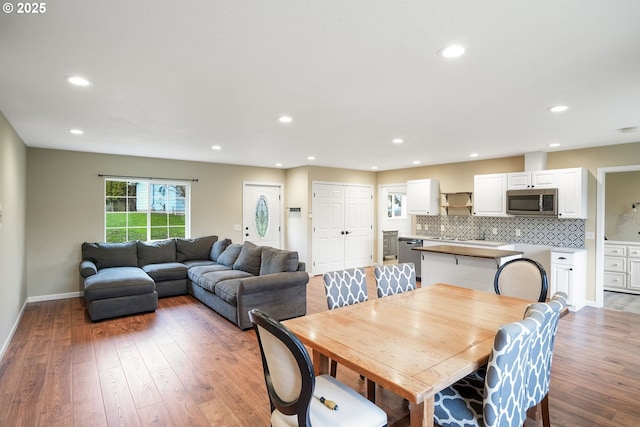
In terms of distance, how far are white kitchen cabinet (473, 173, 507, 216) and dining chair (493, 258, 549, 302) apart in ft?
9.66

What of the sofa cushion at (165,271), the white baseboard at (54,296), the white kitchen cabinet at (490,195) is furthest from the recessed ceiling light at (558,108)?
the white baseboard at (54,296)

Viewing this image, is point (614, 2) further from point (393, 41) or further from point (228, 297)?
point (228, 297)

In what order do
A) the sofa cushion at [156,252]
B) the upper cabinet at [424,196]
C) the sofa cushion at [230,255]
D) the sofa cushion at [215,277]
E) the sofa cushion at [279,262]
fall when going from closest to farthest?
1. the sofa cushion at [279,262]
2. the sofa cushion at [215,277]
3. the sofa cushion at [230,255]
4. the sofa cushion at [156,252]
5. the upper cabinet at [424,196]

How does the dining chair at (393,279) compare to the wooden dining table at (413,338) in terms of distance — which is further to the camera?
the dining chair at (393,279)

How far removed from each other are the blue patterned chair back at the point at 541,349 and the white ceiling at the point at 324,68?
1.48 metres

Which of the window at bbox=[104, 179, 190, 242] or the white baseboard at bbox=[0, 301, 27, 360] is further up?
the window at bbox=[104, 179, 190, 242]

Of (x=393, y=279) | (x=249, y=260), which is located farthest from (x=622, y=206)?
(x=249, y=260)

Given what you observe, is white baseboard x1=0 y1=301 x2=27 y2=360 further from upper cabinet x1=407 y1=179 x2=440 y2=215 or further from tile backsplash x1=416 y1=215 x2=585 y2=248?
tile backsplash x1=416 y1=215 x2=585 y2=248

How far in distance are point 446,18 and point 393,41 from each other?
0.32m

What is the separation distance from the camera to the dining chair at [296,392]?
1.37m

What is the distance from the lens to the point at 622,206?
20.1 ft

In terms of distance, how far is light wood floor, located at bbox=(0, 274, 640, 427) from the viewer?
2.40 meters

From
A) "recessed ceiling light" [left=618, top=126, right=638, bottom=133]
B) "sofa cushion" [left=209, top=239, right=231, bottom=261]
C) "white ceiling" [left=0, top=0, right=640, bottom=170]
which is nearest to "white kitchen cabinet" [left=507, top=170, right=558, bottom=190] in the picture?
"white ceiling" [left=0, top=0, right=640, bottom=170]

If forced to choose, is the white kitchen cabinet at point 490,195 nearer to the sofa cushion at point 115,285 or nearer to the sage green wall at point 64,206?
the sofa cushion at point 115,285
